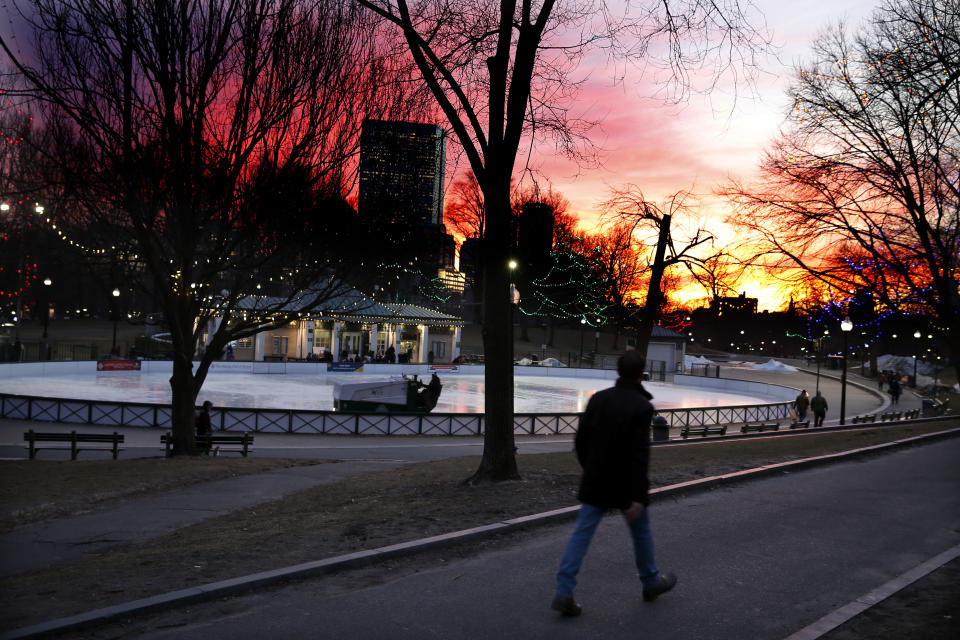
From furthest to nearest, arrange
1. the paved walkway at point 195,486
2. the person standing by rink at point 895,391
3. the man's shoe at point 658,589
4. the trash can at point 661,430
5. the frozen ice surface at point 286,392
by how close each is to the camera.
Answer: the person standing by rink at point 895,391, the frozen ice surface at point 286,392, the trash can at point 661,430, the paved walkway at point 195,486, the man's shoe at point 658,589

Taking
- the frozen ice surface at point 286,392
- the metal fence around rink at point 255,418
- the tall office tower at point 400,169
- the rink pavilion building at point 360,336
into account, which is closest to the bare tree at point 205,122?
the tall office tower at point 400,169

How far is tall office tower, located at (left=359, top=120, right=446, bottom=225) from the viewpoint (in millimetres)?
15031

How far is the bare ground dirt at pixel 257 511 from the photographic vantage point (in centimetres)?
541

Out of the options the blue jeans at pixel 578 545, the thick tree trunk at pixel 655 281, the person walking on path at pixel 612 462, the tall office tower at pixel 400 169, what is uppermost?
the tall office tower at pixel 400 169

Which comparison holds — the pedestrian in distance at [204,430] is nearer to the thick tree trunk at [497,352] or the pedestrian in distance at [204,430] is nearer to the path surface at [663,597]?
the thick tree trunk at [497,352]

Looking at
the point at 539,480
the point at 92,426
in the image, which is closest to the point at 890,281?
the point at 539,480

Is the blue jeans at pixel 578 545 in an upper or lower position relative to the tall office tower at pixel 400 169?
lower

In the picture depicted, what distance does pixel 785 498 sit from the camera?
29.1 feet

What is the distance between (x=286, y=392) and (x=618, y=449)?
32.3 meters

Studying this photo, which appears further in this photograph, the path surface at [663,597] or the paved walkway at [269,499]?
the paved walkway at [269,499]

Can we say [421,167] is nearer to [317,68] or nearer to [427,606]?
[317,68]

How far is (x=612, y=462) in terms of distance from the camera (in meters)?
4.72

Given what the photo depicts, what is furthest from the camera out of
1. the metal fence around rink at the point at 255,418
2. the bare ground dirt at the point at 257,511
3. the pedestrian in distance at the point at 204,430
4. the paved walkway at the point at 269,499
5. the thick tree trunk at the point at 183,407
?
the metal fence around rink at the point at 255,418

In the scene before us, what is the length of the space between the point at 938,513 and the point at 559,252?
6582cm
